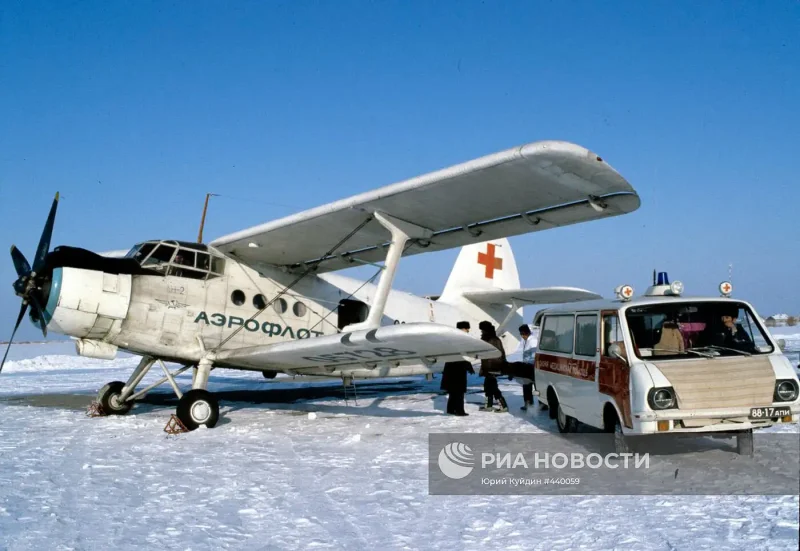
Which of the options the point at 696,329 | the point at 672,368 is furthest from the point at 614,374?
the point at 696,329

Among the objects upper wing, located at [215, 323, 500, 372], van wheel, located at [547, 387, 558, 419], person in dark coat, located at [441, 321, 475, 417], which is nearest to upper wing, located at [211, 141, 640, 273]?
upper wing, located at [215, 323, 500, 372]

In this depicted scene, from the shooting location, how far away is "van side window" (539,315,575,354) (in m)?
7.06

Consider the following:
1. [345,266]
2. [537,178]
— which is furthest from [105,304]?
[537,178]

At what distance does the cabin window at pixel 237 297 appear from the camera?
9.96 meters

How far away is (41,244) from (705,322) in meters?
9.23

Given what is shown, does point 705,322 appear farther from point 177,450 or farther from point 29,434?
point 29,434

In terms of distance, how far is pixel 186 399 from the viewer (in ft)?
26.9

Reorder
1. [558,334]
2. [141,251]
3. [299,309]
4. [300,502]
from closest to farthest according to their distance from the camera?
1. [300,502]
2. [558,334]
3. [141,251]
4. [299,309]

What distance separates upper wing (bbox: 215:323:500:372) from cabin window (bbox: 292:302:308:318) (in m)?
1.25

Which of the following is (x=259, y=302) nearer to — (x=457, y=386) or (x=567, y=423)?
(x=457, y=386)

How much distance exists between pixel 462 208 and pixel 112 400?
7054 millimetres

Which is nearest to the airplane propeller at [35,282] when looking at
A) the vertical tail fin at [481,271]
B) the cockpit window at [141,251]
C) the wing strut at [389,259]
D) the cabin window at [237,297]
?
the cockpit window at [141,251]

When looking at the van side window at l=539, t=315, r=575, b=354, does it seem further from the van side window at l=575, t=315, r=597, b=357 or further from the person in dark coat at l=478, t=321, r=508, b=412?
the person in dark coat at l=478, t=321, r=508, b=412

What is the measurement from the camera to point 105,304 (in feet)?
28.1
